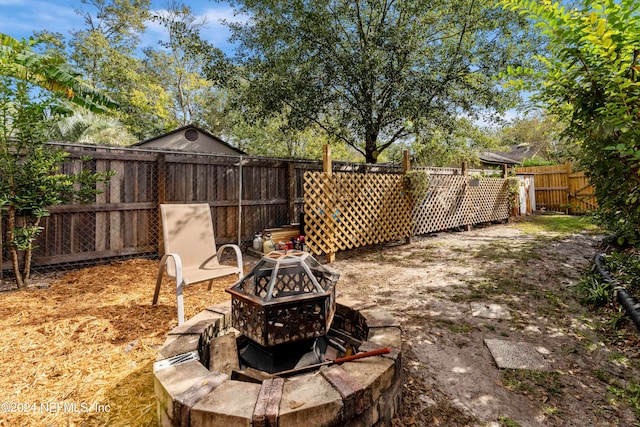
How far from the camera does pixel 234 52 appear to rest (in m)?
7.12

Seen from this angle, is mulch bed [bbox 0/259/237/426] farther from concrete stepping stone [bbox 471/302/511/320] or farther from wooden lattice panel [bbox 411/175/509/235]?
wooden lattice panel [bbox 411/175/509/235]

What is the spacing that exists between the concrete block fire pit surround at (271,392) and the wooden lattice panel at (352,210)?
3495 millimetres

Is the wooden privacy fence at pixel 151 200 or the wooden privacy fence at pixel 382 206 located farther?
the wooden privacy fence at pixel 382 206

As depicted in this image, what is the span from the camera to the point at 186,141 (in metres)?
10.3

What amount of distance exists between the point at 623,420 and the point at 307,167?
6.04m

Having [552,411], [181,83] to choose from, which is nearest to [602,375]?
[552,411]

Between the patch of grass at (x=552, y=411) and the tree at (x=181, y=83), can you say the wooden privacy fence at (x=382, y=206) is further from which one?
the tree at (x=181, y=83)

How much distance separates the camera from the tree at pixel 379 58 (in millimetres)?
6223

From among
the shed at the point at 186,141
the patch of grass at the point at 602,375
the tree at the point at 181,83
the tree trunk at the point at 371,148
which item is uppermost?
the tree at the point at 181,83

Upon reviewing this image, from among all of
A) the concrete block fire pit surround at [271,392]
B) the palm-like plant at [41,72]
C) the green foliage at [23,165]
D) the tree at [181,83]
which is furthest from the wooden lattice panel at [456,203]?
the tree at [181,83]

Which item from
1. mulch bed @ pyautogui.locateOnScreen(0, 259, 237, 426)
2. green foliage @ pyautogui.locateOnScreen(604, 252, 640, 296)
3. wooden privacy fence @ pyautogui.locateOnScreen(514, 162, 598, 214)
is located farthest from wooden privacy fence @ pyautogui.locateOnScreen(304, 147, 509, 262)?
wooden privacy fence @ pyautogui.locateOnScreen(514, 162, 598, 214)

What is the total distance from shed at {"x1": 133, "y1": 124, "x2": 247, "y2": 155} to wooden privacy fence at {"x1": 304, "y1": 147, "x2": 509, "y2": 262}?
6546 mm

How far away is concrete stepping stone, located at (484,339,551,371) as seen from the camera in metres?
2.05

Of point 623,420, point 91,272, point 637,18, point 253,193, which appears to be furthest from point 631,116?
point 91,272
